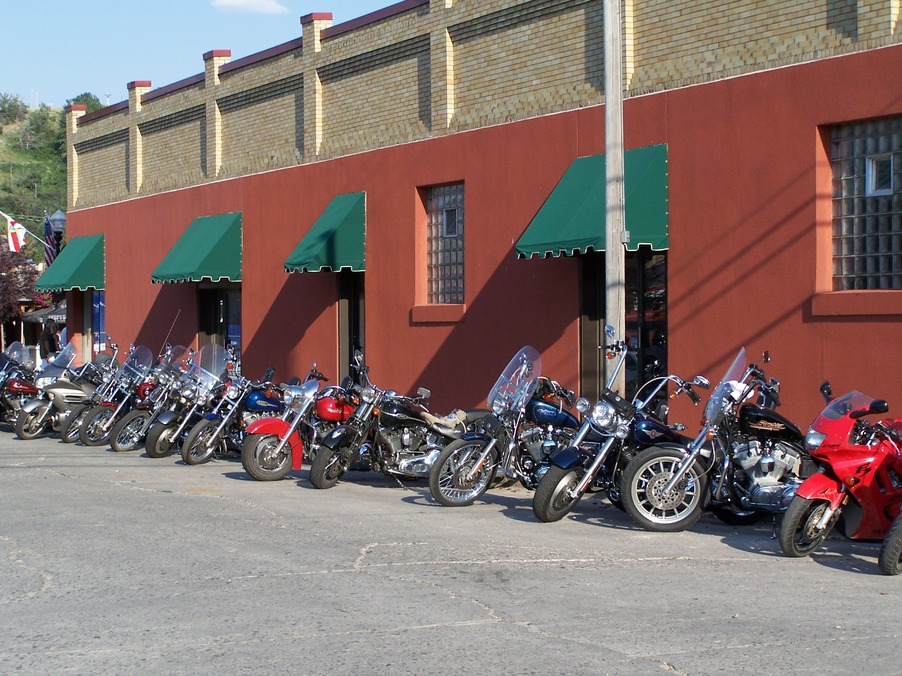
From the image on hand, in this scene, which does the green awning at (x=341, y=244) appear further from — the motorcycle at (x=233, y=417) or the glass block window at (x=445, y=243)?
the motorcycle at (x=233, y=417)

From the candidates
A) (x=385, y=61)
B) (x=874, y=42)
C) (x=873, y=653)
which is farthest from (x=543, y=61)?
(x=873, y=653)

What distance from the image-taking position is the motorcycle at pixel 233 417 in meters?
15.2

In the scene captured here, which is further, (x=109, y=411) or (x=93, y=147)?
(x=93, y=147)

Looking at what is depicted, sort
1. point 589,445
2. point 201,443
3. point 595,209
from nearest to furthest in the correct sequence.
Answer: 1. point 589,445
2. point 595,209
3. point 201,443

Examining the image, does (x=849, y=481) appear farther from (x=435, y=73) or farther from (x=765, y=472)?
(x=435, y=73)

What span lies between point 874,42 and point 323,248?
9878mm

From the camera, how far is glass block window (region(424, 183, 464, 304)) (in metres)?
18.0

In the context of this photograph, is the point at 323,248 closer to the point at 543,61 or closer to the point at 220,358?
the point at 220,358

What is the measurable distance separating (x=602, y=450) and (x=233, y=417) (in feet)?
21.6

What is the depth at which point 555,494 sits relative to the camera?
33.8 feet

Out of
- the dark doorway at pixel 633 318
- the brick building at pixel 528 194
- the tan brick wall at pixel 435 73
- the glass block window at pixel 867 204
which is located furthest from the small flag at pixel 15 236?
the glass block window at pixel 867 204

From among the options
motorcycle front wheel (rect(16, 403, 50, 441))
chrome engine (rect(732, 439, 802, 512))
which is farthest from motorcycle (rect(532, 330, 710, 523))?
motorcycle front wheel (rect(16, 403, 50, 441))

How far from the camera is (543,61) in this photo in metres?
16.3

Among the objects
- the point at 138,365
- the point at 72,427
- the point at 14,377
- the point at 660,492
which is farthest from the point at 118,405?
the point at 660,492
